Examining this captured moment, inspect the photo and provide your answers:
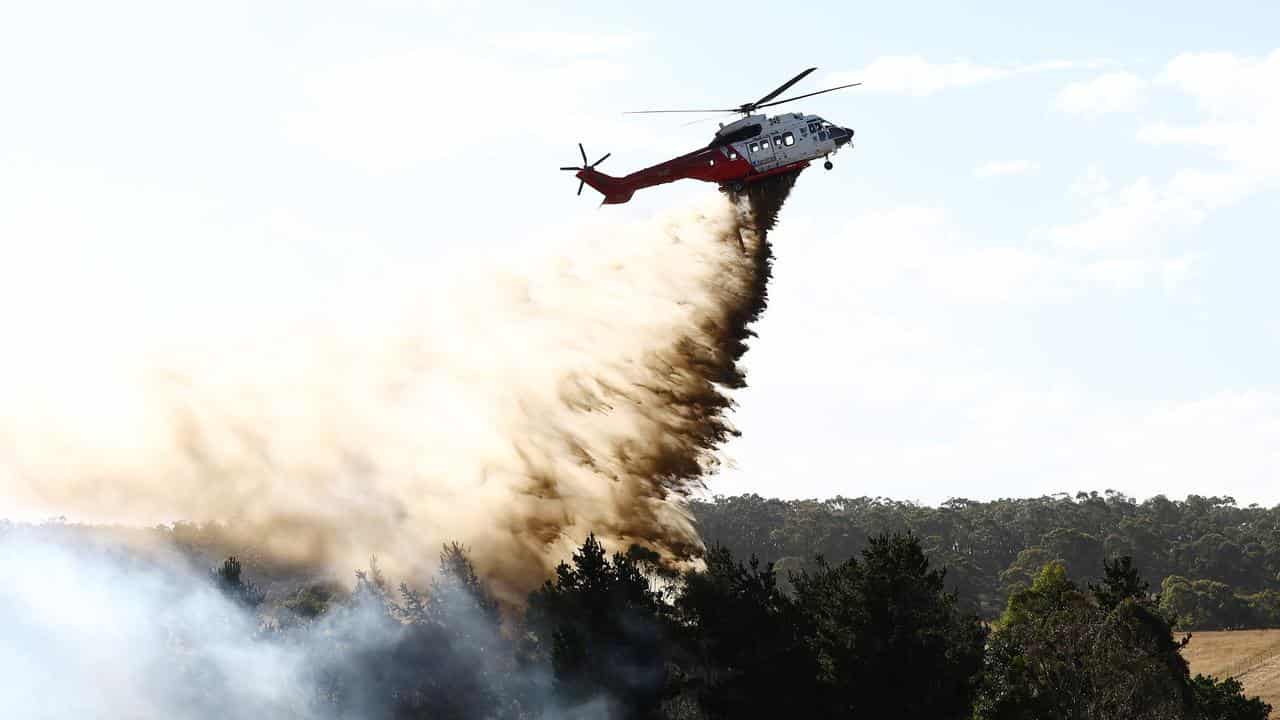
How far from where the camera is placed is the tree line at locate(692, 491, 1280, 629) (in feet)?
442

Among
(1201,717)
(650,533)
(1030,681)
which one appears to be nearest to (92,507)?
(650,533)

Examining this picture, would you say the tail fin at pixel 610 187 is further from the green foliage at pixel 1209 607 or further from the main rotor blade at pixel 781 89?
the green foliage at pixel 1209 607

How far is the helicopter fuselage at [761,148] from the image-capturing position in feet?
184

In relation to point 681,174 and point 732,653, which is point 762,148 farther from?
point 732,653

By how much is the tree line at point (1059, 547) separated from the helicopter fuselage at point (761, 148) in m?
89.3

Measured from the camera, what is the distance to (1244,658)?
11188 cm

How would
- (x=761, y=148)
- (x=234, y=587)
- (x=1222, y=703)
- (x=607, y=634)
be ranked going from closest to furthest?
1. (x=607, y=634)
2. (x=234, y=587)
3. (x=761, y=148)
4. (x=1222, y=703)

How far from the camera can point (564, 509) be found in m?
60.4

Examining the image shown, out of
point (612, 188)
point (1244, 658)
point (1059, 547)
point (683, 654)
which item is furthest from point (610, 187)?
point (1059, 547)

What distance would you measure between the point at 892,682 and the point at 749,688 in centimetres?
474

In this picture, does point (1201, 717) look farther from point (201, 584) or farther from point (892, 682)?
point (201, 584)

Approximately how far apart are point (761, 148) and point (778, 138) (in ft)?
2.64

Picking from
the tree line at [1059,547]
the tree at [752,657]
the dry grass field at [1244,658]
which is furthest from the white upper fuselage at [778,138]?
the tree line at [1059,547]

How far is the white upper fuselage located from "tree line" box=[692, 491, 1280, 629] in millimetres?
89441
